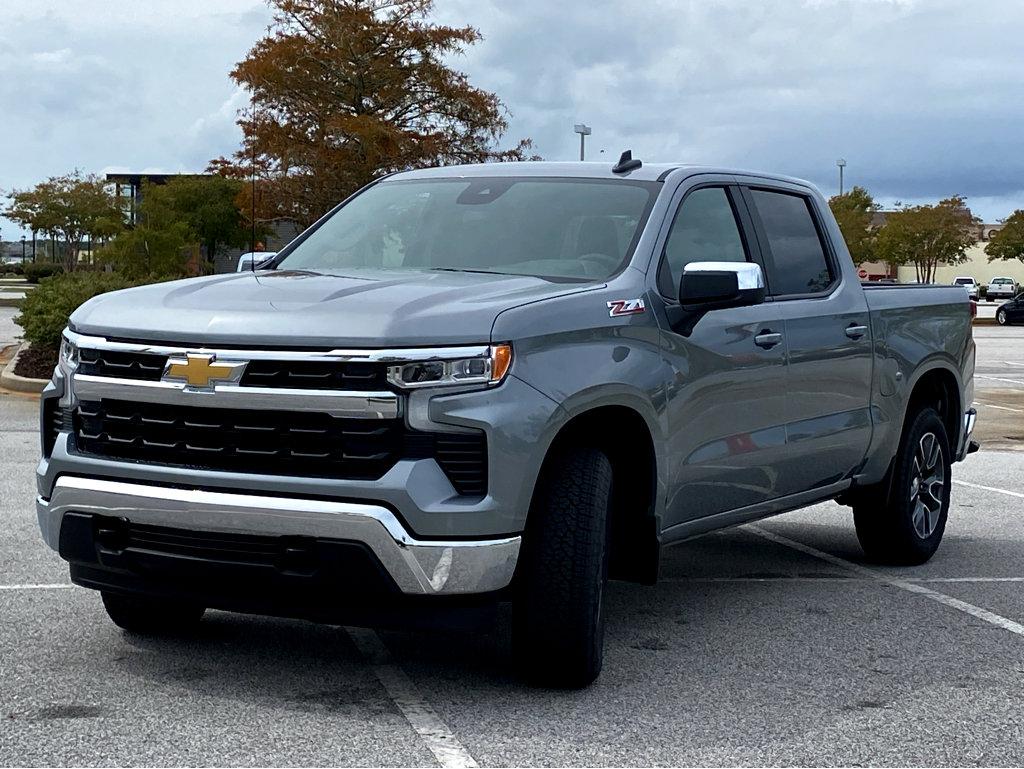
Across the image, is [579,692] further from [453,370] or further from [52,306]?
[52,306]

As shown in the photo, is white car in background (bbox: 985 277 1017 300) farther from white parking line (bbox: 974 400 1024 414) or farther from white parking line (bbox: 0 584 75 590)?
white parking line (bbox: 0 584 75 590)

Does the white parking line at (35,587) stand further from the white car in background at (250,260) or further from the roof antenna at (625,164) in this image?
the roof antenna at (625,164)

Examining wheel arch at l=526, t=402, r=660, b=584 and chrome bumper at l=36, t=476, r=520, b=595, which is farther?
wheel arch at l=526, t=402, r=660, b=584

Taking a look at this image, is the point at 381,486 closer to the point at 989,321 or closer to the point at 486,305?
the point at 486,305

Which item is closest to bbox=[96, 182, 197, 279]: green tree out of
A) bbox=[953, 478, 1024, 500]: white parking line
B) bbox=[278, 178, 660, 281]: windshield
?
bbox=[953, 478, 1024, 500]: white parking line

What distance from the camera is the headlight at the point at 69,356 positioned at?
535cm

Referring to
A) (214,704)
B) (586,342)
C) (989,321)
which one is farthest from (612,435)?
(989,321)

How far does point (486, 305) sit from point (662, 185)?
5.19 feet

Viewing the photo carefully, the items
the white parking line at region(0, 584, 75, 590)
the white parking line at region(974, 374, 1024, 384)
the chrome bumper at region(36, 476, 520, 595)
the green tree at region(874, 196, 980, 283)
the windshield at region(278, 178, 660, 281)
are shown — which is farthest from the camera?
the green tree at region(874, 196, 980, 283)

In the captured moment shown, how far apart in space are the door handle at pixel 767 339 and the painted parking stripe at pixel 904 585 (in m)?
1.52

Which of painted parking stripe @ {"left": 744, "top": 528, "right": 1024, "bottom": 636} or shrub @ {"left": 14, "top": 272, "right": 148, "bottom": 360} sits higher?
shrub @ {"left": 14, "top": 272, "right": 148, "bottom": 360}

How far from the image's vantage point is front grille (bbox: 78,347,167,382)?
5.09 meters

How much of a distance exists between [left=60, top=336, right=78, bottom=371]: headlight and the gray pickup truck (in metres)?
0.02

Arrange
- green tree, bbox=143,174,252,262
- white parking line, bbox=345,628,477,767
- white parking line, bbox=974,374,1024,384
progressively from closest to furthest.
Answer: white parking line, bbox=345,628,477,767 → white parking line, bbox=974,374,1024,384 → green tree, bbox=143,174,252,262
